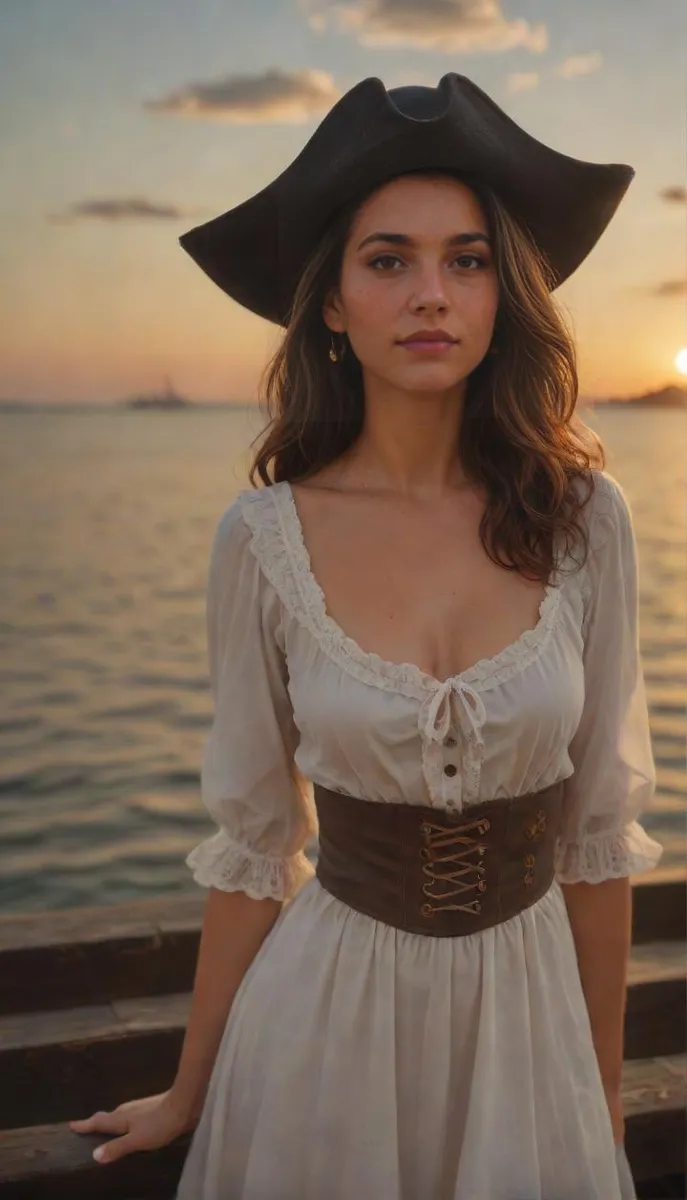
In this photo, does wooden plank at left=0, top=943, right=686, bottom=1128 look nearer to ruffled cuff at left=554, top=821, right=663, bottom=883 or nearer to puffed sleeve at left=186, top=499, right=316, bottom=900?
puffed sleeve at left=186, top=499, right=316, bottom=900

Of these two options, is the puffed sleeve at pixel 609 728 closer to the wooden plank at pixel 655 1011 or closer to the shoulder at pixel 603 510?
the shoulder at pixel 603 510

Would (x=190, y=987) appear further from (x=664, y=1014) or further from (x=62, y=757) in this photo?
(x=62, y=757)

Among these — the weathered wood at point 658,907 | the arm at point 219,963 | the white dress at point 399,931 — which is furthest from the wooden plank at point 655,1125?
the arm at point 219,963

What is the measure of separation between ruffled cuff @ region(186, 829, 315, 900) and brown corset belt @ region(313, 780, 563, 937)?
134 mm

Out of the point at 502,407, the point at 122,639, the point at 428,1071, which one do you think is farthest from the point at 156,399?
the point at 428,1071

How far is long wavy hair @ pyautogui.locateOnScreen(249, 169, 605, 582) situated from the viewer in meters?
1.31

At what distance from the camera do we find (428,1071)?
1.24 meters

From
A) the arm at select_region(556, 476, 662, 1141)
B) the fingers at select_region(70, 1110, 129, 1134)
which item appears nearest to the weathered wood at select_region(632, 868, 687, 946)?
the arm at select_region(556, 476, 662, 1141)

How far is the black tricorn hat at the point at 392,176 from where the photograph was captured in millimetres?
1225

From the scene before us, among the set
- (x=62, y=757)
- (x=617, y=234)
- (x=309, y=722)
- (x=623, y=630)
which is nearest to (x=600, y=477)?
(x=623, y=630)

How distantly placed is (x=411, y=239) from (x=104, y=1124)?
113cm

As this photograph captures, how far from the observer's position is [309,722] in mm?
1272

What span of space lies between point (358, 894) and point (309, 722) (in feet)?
0.65

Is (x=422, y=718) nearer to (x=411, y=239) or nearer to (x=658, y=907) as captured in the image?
(x=411, y=239)
